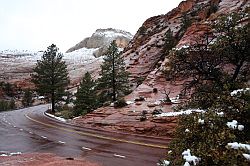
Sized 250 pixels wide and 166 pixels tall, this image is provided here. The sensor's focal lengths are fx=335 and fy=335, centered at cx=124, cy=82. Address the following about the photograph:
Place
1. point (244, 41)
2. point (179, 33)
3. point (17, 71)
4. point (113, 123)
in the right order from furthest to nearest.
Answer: point (17, 71) < point (179, 33) < point (113, 123) < point (244, 41)

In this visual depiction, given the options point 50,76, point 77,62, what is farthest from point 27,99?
point 77,62

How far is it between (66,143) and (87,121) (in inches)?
450

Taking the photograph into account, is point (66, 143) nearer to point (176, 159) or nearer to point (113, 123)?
point (113, 123)

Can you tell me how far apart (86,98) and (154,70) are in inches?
387

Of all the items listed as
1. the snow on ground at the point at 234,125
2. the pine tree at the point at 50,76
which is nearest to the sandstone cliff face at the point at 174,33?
the pine tree at the point at 50,76

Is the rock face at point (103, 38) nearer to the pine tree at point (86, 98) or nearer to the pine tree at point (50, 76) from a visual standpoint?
the pine tree at point (50, 76)

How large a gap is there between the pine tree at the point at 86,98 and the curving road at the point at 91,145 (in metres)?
10.5

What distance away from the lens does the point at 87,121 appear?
36000mm

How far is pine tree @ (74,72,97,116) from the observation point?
42.3m

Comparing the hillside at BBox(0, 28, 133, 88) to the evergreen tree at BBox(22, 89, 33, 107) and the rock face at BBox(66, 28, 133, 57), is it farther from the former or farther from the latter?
the evergreen tree at BBox(22, 89, 33, 107)

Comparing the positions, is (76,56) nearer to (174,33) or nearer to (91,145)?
(174,33)

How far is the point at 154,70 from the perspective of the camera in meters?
45.0

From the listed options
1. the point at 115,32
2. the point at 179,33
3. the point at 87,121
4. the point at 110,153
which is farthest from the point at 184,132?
the point at 115,32

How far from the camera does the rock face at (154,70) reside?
28.8 m
